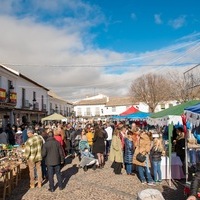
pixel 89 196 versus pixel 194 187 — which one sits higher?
pixel 194 187

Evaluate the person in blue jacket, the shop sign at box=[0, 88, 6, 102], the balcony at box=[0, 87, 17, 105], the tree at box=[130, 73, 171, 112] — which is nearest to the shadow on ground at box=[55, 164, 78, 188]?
the person in blue jacket

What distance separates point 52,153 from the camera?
7.86m

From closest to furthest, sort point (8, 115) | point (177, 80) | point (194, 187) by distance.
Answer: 1. point (194, 187)
2. point (8, 115)
3. point (177, 80)

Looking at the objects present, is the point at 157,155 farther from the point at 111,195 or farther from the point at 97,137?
the point at 97,137

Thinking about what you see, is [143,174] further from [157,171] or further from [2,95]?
[2,95]

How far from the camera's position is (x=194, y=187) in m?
3.77

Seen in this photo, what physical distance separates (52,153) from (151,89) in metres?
34.0

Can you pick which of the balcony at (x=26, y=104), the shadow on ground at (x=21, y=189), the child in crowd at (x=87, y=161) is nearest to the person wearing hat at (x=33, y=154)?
the shadow on ground at (x=21, y=189)

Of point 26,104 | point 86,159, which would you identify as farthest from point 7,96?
point 86,159

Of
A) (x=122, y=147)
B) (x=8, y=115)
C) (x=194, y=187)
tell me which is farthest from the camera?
(x=8, y=115)

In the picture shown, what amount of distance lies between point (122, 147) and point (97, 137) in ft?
3.63

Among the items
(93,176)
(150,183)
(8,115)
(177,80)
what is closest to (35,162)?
(93,176)

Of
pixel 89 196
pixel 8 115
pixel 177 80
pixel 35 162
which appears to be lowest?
pixel 89 196

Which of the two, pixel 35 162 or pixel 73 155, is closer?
pixel 35 162
